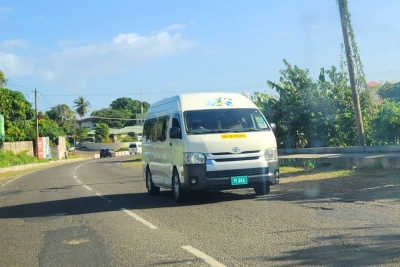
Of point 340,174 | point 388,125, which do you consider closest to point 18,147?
point 388,125

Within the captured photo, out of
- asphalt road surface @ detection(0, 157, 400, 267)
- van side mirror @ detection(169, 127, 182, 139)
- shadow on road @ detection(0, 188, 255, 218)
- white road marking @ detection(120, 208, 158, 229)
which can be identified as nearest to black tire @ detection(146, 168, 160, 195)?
shadow on road @ detection(0, 188, 255, 218)

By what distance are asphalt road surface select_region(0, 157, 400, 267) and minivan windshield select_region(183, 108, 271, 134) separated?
158 cm

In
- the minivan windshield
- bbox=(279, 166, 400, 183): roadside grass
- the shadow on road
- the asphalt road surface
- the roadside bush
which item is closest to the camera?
the asphalt road surface

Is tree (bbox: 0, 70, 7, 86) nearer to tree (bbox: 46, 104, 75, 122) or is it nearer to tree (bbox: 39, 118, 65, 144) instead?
tree (bbox: 39, 118, 65, 144)

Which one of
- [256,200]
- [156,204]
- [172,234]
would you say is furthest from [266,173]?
[172,234]

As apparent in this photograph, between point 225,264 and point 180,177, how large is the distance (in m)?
5.69

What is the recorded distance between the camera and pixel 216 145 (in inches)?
→ 453

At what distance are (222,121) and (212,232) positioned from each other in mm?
4113

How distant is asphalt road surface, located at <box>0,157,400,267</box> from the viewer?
6656mm

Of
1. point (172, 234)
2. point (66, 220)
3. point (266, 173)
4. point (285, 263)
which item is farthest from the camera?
point (266, 173)

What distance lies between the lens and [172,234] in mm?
8500

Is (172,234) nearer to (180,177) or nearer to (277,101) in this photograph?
(180,177)

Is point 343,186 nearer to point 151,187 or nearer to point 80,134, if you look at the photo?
point 151,187

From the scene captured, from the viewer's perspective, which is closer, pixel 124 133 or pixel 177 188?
pixel 177 188
